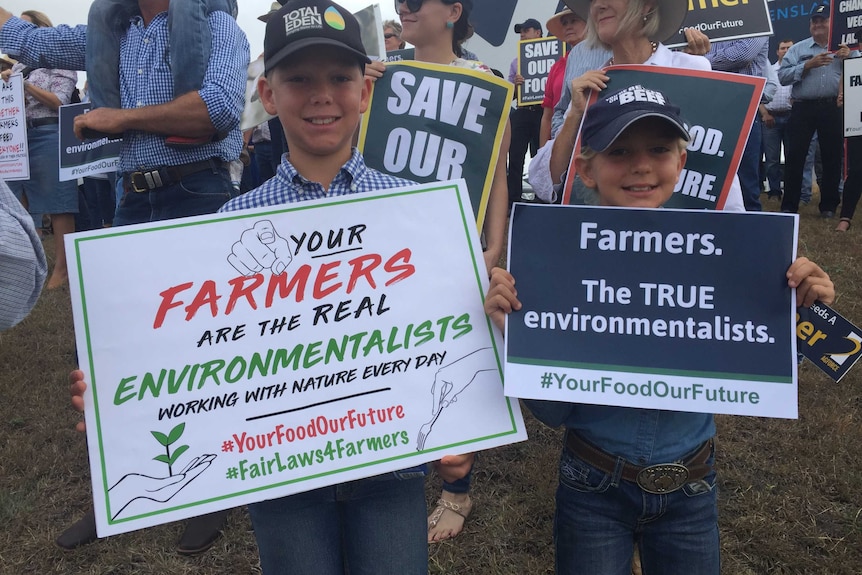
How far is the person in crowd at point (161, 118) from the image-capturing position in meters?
1.99

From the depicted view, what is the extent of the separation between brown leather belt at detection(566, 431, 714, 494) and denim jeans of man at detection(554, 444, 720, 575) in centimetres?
1

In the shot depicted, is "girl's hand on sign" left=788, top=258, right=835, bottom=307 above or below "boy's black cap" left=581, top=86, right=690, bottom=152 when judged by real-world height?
below

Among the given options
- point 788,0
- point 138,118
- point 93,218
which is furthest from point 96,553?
point 788,0

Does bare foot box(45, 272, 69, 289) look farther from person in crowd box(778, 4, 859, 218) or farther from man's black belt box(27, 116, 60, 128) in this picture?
person in crowd box(778, 4, 859, 218)

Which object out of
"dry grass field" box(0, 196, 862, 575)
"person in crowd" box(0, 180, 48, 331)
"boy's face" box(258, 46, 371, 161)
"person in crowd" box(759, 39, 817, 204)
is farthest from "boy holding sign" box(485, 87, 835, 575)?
"person in crowd" box(759, 39, 817, 204)

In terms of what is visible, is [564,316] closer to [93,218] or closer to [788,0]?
[93,218]

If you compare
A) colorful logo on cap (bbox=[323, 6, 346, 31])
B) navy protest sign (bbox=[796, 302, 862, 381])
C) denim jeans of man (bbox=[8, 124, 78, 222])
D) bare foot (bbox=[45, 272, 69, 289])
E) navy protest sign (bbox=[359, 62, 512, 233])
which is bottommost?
bare foot (bbox=[45, 272, 69, 289])

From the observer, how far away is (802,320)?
1228mm

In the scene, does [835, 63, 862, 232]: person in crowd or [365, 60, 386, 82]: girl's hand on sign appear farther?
[835, 63, 862, 232]: person in crowd

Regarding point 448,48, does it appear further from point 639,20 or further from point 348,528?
point 348,528

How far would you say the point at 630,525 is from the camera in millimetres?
1347

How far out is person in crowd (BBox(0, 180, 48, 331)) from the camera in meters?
1.27

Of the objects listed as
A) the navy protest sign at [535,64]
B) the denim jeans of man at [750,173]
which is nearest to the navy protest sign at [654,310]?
the denim jeans of man at [750,173]

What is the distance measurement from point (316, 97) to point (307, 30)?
0.14 meters
